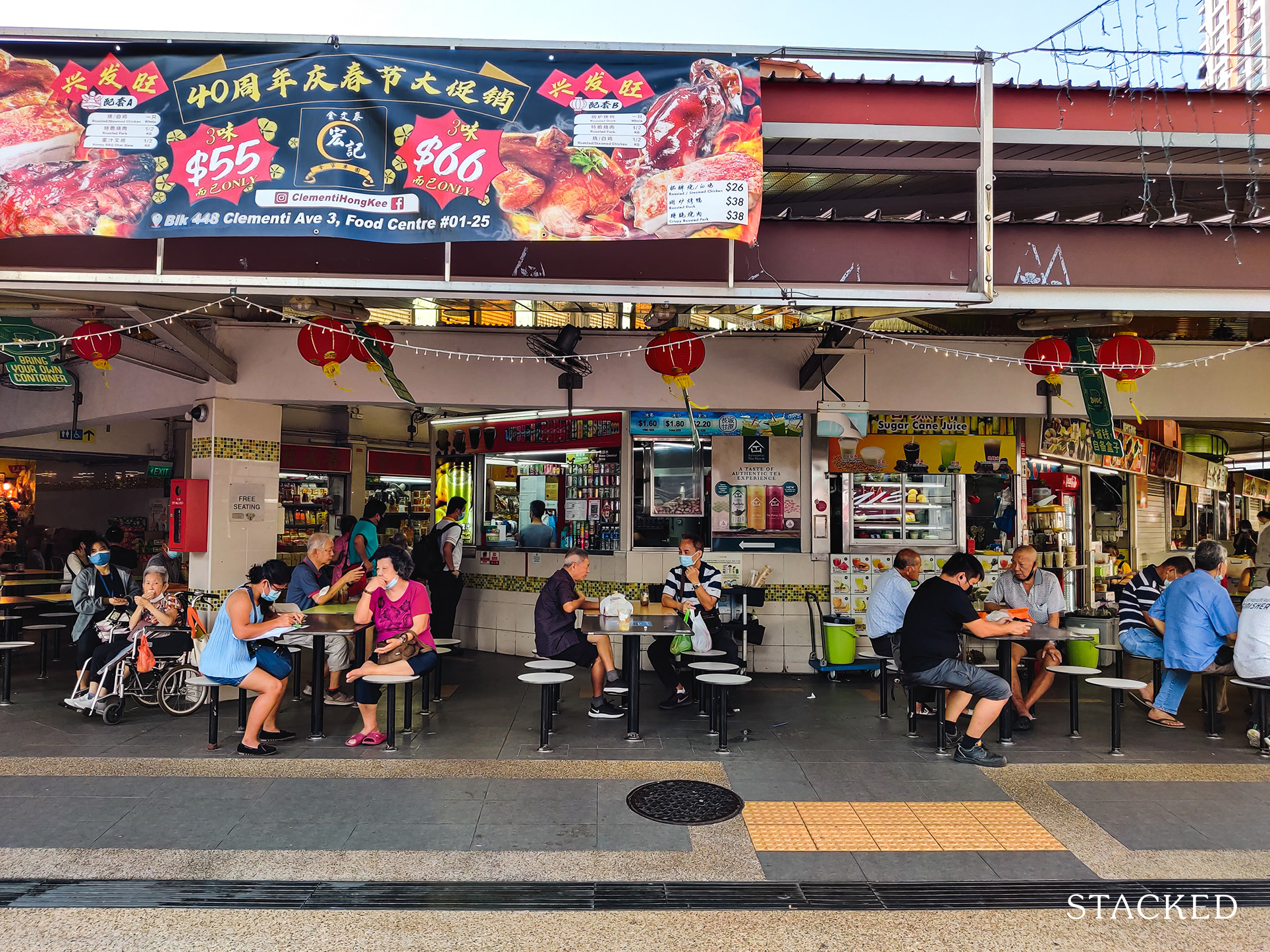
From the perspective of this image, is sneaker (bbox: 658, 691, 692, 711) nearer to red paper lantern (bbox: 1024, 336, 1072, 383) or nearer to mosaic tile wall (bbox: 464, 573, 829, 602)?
mosaic tile wall (bbox: 464, 573, 829, 602)

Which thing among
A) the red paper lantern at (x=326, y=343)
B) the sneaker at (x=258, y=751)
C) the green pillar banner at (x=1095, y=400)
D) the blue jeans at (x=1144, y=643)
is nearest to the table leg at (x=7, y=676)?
the sneaker at (x=258, y=751)

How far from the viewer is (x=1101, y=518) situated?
11.9m

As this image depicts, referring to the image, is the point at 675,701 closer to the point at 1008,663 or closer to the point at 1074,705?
the point at 1008,663

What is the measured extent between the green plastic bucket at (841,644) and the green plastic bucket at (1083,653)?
2.48 meters

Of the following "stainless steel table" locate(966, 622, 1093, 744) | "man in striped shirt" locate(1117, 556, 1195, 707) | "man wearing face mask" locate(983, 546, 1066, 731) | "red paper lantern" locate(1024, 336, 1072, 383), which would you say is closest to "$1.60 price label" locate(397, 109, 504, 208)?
"red paper lantern" locate(1024, 336, 1072, 383)

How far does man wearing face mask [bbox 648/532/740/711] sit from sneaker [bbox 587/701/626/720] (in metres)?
0.56

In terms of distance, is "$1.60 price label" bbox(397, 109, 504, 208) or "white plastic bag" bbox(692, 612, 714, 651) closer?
"$1.60 price label" bbox(397, 109, 504, 208)

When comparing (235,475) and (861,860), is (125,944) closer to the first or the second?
(861,860)

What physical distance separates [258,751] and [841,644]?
5.80m

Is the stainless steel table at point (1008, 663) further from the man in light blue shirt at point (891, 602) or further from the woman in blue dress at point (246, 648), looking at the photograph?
the woman in blue dress at point (246, 648)

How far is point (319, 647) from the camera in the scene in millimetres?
6543

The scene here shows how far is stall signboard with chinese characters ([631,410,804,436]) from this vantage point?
9.41 meters

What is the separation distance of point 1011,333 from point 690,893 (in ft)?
25.1

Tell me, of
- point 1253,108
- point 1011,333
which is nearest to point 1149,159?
point 1253,108
